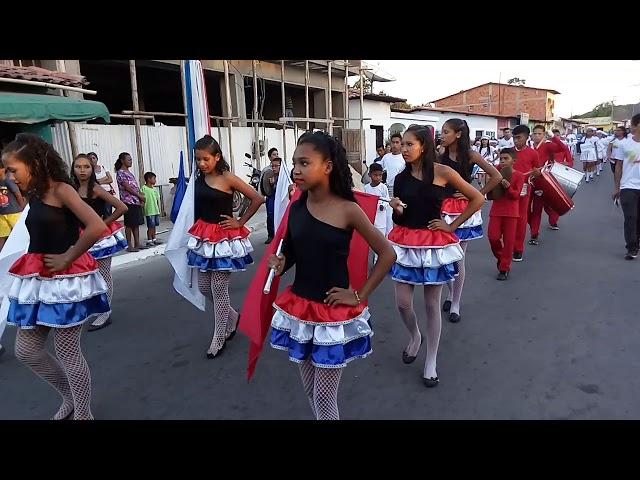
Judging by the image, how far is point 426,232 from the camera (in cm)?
353

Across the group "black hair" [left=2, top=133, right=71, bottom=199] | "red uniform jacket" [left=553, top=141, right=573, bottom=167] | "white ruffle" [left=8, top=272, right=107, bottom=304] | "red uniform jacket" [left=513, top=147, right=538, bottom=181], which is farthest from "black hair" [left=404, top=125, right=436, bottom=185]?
"red uniform jacket" [left=553, top=141, right=573, bottom=167]

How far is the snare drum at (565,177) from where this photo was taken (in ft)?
25.7

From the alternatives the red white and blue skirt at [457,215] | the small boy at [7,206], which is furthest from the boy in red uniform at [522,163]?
the small boy at [7,206]

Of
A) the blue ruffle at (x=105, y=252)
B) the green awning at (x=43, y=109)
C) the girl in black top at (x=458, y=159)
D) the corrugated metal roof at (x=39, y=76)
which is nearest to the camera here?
the girl in black top at (x=458, y=159)

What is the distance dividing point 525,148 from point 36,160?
21.3 feet

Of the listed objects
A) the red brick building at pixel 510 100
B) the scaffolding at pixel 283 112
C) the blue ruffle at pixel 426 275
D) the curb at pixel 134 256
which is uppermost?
the red brick building at pixel 510 100

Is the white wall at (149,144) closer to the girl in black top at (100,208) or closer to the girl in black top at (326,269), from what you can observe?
the girl in black top at (100,208)

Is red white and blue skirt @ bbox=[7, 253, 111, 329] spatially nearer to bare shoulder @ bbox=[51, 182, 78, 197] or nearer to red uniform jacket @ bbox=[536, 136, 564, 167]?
bare shoulder @ bbox=[51, 182, 78, 197]

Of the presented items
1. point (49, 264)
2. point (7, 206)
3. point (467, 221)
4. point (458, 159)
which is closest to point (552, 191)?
point (467, 221)

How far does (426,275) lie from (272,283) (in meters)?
1.35

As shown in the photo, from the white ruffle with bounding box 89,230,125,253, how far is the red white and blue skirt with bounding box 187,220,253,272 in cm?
112

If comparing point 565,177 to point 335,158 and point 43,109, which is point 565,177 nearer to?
point 335,158

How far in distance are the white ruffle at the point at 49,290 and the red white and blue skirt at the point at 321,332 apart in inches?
51.4
